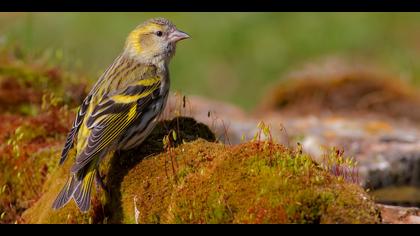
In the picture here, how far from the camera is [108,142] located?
6430 mm

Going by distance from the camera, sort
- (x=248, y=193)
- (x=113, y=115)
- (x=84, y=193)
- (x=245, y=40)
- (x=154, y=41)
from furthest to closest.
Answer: (x=245, y=40) → (x=154, y=41) → (x=113, y=115) → (x=84, y=193) → (x=248, y=193)

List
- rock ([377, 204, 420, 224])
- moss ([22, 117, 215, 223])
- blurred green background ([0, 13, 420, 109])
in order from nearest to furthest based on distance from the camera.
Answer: rock ([377, 204, 420, 224]) < moss ([22, 117, 215, 223]) < blurred green background ([0, 13, 420, 109])

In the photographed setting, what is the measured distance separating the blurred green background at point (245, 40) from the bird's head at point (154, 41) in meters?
7.15

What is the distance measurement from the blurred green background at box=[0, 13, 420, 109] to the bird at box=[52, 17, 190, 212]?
7250 mm

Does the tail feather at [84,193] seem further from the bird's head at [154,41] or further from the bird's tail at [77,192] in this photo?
the bird's head at [154,41]

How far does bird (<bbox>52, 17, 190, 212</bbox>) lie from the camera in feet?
20.4

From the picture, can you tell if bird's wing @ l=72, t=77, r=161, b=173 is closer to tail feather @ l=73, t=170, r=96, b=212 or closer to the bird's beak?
tail feather @ l=73, t=170, r=96, b=212


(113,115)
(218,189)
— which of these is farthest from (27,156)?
(218,189)

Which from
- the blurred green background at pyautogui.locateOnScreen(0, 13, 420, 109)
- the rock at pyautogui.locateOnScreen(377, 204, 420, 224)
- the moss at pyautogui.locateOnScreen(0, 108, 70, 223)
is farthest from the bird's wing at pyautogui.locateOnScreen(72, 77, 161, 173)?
the blurred green background at pyautogui.locateOnScreen(0, 13, 420, 109)

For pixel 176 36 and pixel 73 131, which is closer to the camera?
pixel 73 131

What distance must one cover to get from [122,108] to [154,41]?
1.08 metres

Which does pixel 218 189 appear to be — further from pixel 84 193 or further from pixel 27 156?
pixel 27 156

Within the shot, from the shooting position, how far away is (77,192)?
6027 mm

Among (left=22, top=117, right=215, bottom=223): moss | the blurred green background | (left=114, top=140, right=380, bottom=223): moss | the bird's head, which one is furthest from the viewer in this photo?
the blurred green background
